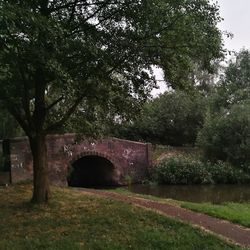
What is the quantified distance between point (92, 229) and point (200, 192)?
50.0ft

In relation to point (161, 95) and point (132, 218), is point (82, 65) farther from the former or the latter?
point (161, 95)

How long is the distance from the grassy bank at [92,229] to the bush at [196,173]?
1567 centimetres

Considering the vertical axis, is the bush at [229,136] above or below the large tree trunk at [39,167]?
above

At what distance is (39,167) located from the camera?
13391 millimetres

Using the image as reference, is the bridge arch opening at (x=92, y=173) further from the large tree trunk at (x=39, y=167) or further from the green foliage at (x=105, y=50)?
the green foliage at (x=105, y=50)

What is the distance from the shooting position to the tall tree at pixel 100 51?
9.81 metres

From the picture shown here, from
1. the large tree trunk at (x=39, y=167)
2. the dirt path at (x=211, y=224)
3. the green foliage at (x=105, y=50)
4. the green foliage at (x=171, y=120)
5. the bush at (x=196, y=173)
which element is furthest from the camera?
the green foliage at (x=171, y=120)

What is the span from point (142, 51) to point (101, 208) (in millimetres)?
4206

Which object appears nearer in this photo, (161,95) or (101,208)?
(101,208)

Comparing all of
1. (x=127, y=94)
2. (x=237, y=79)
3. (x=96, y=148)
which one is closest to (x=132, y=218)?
(x=127, y=94)

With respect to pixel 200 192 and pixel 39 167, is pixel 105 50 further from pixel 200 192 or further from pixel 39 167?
pixel 200 192

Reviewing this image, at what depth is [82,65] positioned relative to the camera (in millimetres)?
11180

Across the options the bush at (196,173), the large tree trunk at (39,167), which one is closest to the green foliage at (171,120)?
the bush at (196,173)

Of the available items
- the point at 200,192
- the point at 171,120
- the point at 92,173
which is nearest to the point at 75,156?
the point at 92,173
